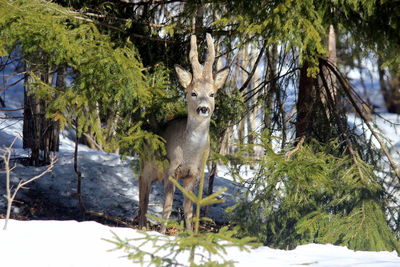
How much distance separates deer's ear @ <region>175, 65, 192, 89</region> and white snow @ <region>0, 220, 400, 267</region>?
7.90 ft

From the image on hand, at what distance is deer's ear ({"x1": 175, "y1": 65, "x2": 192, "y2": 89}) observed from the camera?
26.7 ft

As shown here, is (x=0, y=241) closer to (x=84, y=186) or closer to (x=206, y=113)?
(x=206, y=113)

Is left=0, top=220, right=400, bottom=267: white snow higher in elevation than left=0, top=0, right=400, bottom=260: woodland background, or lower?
lower

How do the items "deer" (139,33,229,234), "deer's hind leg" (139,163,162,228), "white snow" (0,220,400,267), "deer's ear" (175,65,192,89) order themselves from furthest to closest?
"deer's hind leg" (139,163,162,228), "deer's ear" (175,65,192,89), "deer" (139,33,229,234), "white snow" (0,220,400,267)

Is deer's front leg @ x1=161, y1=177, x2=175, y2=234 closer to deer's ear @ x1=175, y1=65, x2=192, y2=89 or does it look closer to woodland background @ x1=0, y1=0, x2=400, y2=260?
woodland background @ x1=0, y1=0, x2=400, y2=260

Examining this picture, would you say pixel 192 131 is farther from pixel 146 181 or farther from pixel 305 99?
pixel 305 99

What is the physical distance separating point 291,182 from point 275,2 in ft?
8.04

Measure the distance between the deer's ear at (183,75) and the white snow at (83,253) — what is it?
2407 mm

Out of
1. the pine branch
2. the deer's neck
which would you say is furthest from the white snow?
the pine branch

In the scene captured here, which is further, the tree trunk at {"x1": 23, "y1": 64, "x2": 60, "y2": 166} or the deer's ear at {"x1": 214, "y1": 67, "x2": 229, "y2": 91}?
the tree trunk at {"x1": 23, "y1": 64, "x2": 60, "y2": 166}

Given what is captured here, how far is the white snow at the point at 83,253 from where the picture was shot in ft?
17.9

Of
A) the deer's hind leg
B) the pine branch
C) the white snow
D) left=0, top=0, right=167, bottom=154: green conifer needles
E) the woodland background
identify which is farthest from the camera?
the pine branch

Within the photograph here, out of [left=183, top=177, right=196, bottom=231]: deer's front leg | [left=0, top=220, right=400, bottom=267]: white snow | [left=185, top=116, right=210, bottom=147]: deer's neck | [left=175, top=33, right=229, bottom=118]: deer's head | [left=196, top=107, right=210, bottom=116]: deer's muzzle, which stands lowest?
[left=0, top=220, right=400, bottom=267]: white snow

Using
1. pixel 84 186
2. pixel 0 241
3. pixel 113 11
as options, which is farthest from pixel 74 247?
pixel 84 186
